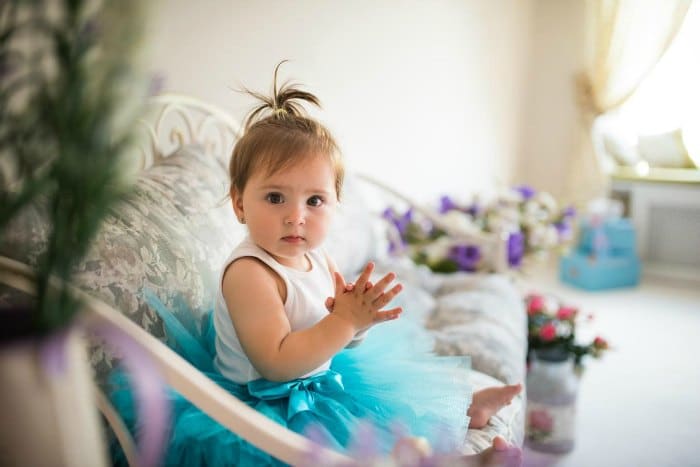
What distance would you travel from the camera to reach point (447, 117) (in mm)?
3506

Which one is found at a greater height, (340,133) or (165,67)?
(165,67)

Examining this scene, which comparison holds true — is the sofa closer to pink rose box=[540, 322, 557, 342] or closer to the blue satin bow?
pink rose box=[540, 322, 557, 342]

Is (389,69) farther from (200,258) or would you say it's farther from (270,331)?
(270,331)

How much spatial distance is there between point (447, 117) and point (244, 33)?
1878mm

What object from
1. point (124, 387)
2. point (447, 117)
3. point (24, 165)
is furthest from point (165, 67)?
point (447, 117)

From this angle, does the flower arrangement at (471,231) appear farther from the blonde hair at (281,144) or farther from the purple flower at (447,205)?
the blonde hair at (281,144)

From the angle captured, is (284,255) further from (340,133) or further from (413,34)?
(413,34)

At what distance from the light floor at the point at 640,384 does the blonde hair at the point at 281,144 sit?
2.30ft

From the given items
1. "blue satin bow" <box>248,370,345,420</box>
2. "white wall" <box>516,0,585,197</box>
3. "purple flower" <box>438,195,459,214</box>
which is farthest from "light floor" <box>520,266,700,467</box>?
"white wall" <box>516,0,585,197</box>

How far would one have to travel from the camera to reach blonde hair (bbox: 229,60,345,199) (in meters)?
0.98

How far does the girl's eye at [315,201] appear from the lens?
40.3 inches

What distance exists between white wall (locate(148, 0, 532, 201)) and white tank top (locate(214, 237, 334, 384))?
1.31 feet

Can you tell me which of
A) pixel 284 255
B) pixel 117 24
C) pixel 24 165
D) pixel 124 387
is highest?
pixel 117 24

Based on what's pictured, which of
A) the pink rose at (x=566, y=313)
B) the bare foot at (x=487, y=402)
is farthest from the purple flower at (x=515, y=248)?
the bare foot at (x=487, y=402)
